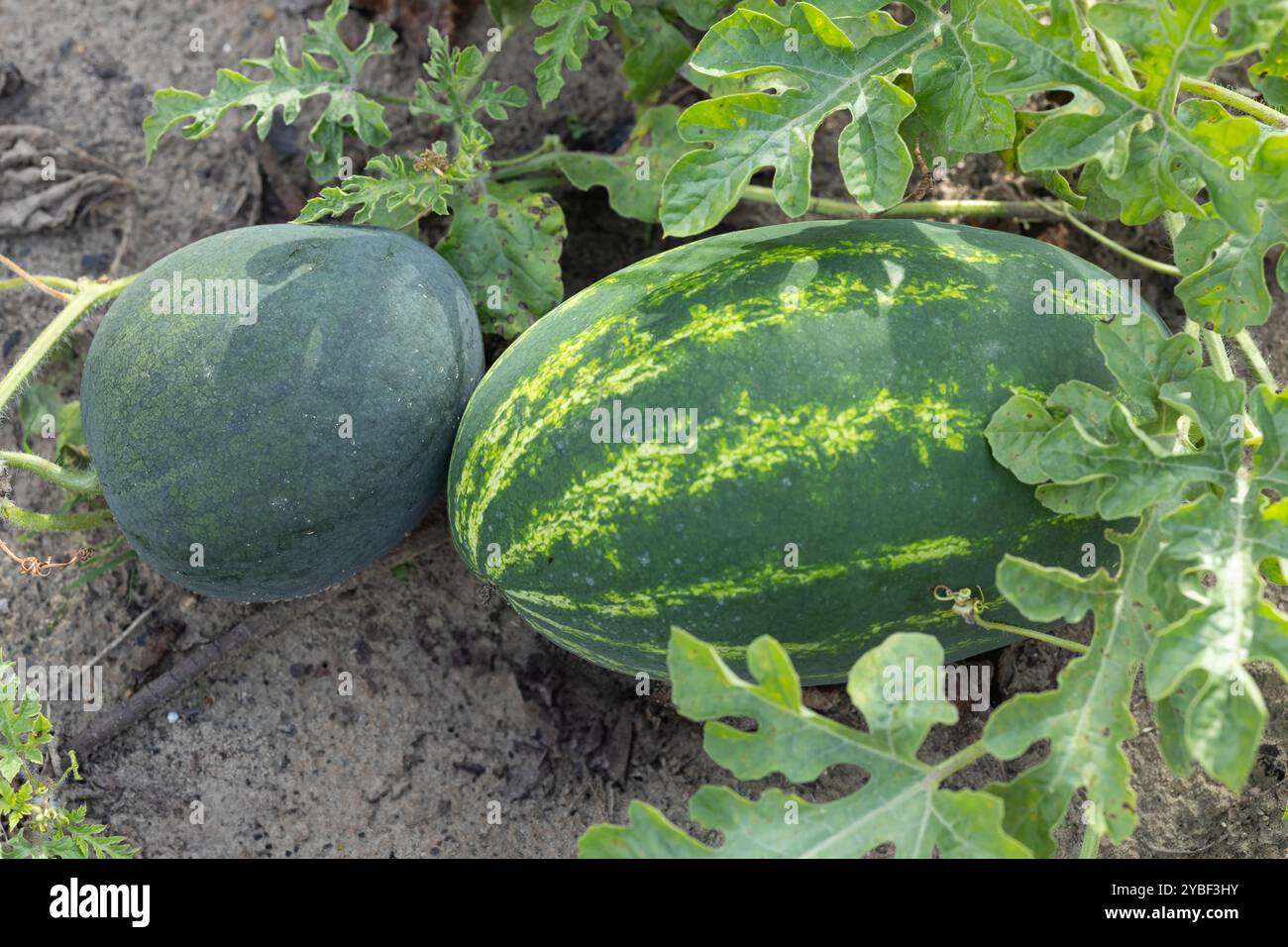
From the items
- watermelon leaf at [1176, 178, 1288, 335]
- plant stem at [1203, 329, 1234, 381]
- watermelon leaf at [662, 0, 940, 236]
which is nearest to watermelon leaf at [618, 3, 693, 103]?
watermelon leaf at [662, 0, 940, 236]

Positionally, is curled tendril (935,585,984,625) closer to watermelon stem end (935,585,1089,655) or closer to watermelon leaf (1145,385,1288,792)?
watermelon stem end (935,585,1089,655)

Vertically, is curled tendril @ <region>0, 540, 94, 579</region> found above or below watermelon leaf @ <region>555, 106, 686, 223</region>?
below

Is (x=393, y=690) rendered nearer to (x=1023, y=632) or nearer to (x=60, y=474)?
(x=60, y=474)

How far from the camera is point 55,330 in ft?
9.41

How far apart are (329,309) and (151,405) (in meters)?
0.45

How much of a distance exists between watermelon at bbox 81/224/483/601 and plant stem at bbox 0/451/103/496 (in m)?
0.16

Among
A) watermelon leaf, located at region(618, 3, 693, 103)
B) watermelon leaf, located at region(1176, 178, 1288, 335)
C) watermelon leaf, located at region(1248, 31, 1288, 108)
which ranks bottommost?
watermelon leaf, located at region(1176, 178, 1288, 335)

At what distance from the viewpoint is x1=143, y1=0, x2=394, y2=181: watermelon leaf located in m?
2.93

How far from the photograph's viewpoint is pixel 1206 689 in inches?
76.0

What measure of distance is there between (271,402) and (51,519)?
33.6 inches

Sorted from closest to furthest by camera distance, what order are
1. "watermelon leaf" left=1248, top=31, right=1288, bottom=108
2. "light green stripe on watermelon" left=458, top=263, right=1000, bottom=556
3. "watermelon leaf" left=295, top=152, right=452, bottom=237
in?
1. "light green stripe on watermelon" left=458, top=263, right=1000, bottom=556
2. "watermelon leaf" left=1248, top=31, right=1288, bottom=108
3. "watermelon leaf" left=295, top=152, right=452, bottom=237
